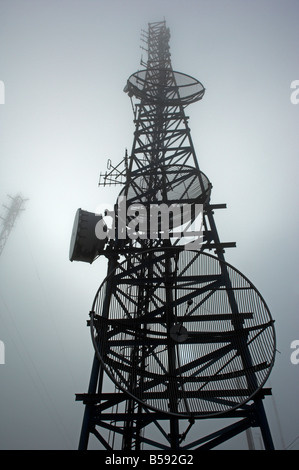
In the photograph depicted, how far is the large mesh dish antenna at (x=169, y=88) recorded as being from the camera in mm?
12375

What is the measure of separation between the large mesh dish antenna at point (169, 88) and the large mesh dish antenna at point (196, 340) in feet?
30.3

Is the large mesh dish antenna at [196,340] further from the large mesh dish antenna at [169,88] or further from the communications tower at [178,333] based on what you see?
the large mesh dish antenna at [169,88]

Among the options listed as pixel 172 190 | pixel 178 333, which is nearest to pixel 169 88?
pixel 172 190

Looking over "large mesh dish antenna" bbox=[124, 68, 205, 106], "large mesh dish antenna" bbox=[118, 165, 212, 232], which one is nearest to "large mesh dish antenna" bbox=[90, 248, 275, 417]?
"large mesh dish antenna" bbox=[118, 165, 212, 232]

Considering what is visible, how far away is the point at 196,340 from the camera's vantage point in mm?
5551

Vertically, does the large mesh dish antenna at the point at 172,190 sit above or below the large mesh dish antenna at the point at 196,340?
above

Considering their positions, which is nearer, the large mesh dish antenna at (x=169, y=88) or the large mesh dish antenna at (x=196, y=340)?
the large mesh dish antenna at (x=196, y=340)

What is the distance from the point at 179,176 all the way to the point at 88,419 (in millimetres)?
8008

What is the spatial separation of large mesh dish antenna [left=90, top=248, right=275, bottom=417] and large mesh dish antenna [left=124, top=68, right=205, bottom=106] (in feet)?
30.3

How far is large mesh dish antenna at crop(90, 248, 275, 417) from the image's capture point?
14.9 ft

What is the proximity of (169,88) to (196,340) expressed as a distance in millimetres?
12157

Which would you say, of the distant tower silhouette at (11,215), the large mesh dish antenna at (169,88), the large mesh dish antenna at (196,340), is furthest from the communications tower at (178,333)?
the distant tower silhouette at (11,215)
